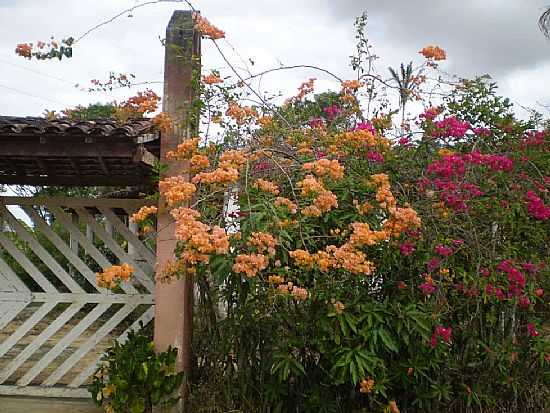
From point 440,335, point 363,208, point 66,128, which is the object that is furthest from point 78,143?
point 440,335

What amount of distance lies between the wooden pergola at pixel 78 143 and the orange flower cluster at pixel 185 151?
272 millimetres

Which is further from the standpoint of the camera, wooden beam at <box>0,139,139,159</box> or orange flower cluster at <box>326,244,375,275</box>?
wooden beam at <box>0,139,139,159</box>

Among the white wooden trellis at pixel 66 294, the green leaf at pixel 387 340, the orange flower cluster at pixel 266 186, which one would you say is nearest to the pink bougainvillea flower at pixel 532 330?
the green leaf at pixel 387 340

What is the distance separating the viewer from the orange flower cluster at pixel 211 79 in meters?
4.99

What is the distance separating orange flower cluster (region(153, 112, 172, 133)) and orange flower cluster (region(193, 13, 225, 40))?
732 millimetres

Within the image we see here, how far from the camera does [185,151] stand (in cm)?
434

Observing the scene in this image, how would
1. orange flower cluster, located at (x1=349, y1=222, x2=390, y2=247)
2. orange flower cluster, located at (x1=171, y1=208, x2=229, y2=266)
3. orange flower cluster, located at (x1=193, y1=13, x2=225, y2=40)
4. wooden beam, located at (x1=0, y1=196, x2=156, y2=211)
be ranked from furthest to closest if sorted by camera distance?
wooden beam, located at (x1=0, y1=196, x2=156, y2=211), orange flower cluster, located at (x1=193, y1=13, x2=225, y2=40), orange flower cluster, located at (x1=349, y1=222, x2=390, y2=247), orange flower cluster, located at (x1=171, y1=208, x2=229, y2=266)

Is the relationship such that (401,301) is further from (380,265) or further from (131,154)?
(131,154)

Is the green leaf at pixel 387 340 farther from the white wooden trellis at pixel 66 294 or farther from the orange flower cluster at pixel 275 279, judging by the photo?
the white wooden trellis at pixel 66 294

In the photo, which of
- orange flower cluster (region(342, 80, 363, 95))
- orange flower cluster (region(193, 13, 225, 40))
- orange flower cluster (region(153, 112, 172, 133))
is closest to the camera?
orange flower cluster (region(153, 112, 172, 133))

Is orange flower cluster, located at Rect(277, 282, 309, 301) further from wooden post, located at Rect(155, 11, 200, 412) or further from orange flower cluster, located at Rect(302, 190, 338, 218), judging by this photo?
wooden post, located at Rect(155, 11, 200, 412)

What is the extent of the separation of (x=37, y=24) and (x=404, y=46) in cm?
390

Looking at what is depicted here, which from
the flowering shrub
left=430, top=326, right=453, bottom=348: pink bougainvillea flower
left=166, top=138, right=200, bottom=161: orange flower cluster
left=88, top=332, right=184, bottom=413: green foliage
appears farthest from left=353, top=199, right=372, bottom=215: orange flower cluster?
left=88, top=332, right=184, bottom=413: green foliage

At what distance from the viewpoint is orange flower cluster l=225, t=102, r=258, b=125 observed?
197 inches
